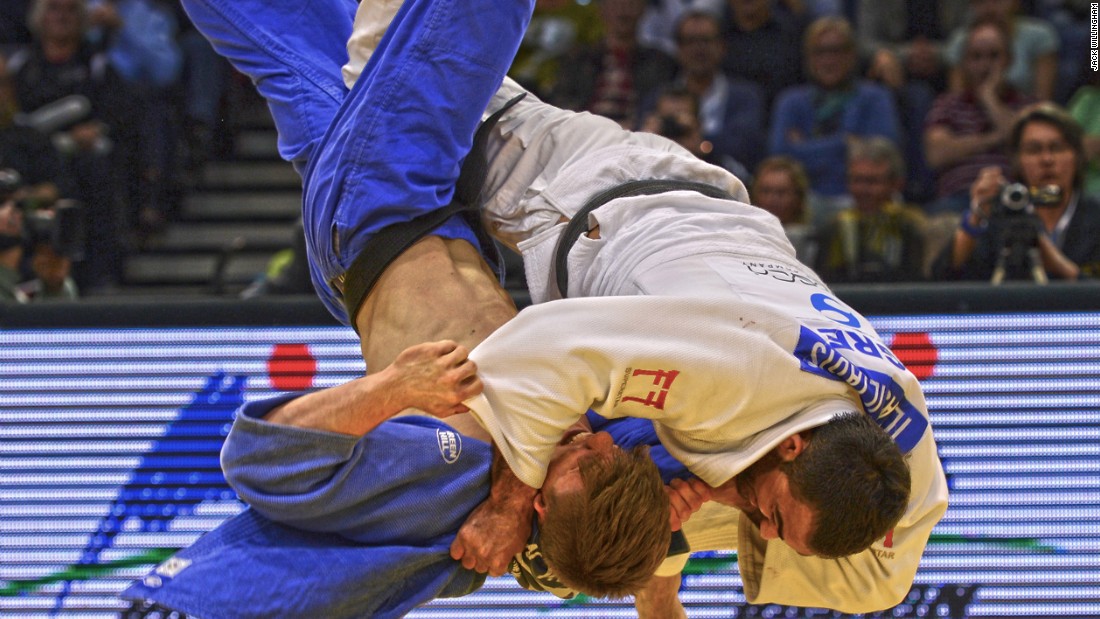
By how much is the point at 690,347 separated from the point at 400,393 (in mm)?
436

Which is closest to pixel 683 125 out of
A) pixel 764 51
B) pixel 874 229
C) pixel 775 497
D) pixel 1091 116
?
pixel 874 229

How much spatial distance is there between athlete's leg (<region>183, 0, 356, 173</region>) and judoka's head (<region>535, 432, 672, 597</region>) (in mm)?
877

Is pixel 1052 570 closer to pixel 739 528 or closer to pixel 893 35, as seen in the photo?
pixel 739 528

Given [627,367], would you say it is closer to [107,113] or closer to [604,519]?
[604,519]

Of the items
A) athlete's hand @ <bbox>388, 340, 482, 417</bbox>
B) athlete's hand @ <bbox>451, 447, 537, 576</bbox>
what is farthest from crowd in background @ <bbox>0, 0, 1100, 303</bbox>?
athlete's hand @ <bbox>388, 340, 482, 417</bbox>

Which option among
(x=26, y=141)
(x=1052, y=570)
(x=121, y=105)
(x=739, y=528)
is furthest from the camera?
(x=121, y=105)

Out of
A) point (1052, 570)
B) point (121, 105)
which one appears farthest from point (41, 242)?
point (1052, 570)

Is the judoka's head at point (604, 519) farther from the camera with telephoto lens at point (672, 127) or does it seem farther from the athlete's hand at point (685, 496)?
the camera with telephoto lens at point (672, 127)

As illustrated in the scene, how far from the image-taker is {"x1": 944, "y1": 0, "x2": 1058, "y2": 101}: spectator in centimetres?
468

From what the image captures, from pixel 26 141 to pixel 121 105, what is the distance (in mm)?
686

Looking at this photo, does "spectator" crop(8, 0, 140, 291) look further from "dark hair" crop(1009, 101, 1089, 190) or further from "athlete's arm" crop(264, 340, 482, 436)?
"dark hair" crop(1009, 101, 1089, 190)

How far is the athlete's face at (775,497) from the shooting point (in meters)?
1.92

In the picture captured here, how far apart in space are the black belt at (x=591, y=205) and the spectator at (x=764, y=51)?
9.36ft

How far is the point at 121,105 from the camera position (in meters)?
4.95
